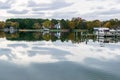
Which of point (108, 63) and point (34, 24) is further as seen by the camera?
point (34, 24)

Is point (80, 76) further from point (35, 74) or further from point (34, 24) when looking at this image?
point (34, 24)

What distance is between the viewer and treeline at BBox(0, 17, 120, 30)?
5052 inches

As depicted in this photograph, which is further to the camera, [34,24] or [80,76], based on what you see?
[34,24]

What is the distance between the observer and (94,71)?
58.5 ft

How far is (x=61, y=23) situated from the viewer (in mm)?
141750

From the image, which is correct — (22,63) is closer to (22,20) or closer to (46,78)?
(46,78)

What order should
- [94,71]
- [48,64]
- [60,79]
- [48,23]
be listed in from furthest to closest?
1. [48,23]
2. [48,64]
3. [94,71]
4. [60,79]

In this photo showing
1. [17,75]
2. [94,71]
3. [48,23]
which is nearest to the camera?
[17,75]

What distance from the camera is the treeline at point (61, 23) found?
128325 mm

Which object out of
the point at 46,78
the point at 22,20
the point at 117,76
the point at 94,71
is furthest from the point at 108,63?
the point at 22,20

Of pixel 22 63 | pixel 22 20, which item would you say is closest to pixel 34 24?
pixel 22 20

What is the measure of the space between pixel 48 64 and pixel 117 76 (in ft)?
18.8

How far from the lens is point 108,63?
69.7 ft

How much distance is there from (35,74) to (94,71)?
334 cm
